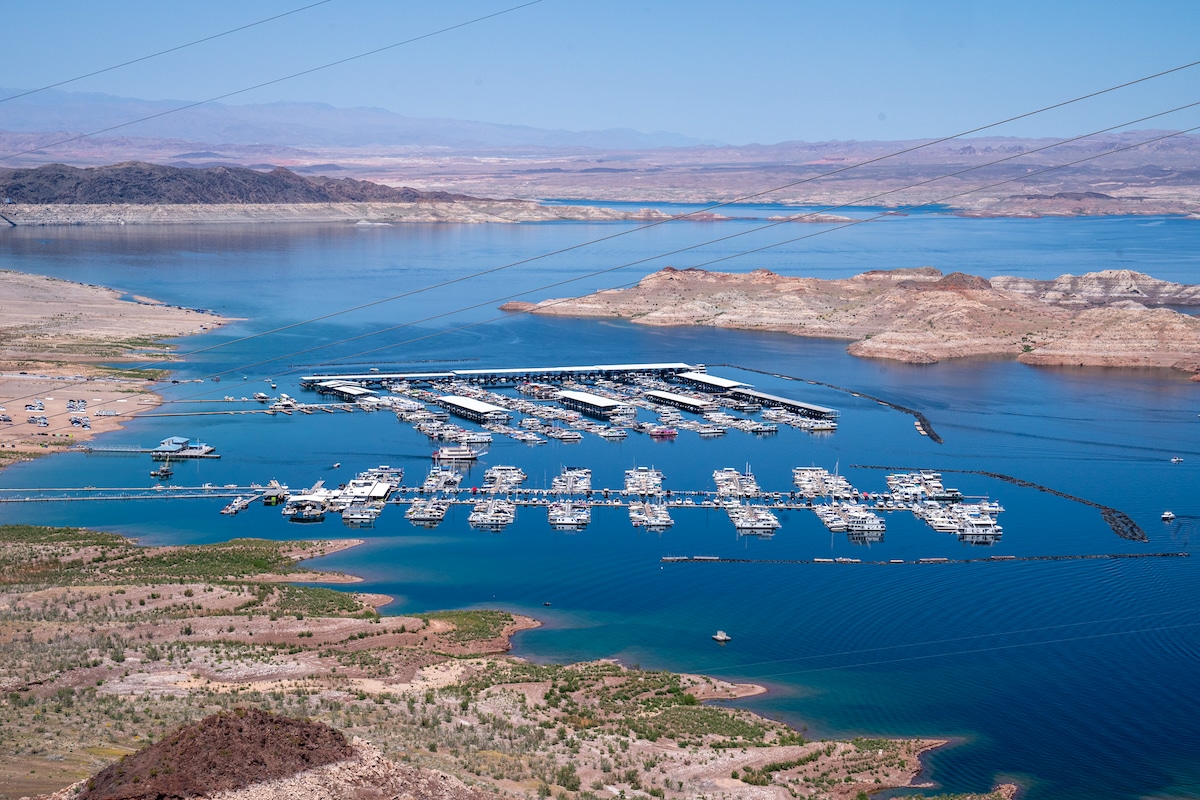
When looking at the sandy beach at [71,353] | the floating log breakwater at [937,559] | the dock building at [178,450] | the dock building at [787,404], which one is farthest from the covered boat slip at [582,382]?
the floating log breakwater at [937,559]

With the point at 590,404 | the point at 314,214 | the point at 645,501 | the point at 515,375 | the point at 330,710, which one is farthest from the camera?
the point at 314,214

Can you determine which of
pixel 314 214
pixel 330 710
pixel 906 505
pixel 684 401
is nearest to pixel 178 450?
pixel 684 401

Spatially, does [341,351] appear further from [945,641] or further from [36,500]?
[945,641]

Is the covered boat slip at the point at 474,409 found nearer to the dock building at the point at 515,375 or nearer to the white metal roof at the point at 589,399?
the white metal roof at the point at 589,399

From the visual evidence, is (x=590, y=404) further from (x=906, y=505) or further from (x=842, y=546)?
(x=842, y=546)

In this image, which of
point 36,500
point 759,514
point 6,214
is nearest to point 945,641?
point 759,514

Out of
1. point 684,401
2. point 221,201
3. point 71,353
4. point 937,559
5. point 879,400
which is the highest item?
point 221,201
